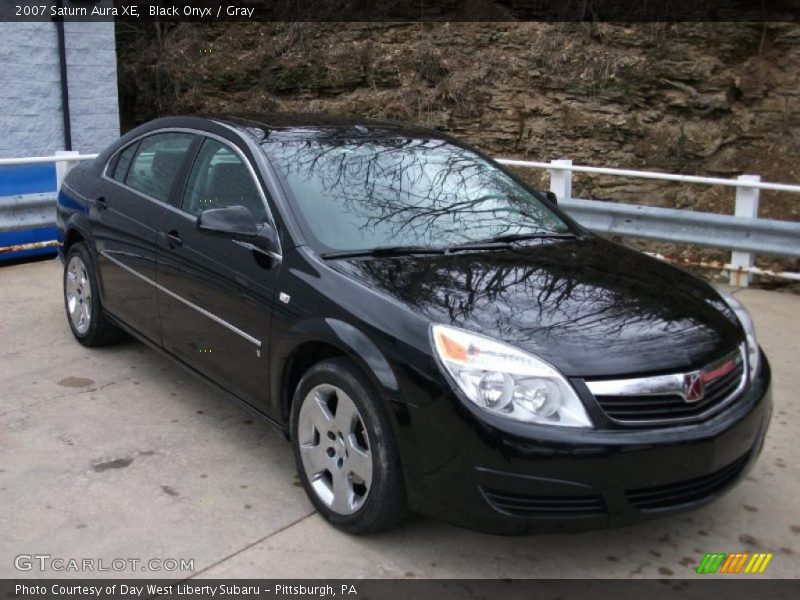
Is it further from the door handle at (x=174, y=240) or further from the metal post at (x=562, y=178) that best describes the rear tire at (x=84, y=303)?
the metal post at (x=562, y=178)

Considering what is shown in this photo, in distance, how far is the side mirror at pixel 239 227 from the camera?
13.3 feet

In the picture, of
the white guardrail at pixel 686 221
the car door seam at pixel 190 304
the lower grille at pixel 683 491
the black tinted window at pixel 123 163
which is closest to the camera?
the lower grille at pixel 683 491

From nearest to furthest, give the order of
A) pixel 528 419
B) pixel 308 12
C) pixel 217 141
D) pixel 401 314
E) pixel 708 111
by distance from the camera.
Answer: pixel 528 419
pixel 401 314
pixel 217 141
pixel 708 111
pixel 308 12

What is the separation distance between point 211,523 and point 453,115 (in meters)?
10.4

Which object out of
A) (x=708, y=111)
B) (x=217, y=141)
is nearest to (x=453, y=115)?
(x=708, y=111)

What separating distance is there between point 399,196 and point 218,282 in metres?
0.95

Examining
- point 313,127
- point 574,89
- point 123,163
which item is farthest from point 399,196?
point 574,89

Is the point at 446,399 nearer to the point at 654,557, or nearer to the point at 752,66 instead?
the point at 654,557

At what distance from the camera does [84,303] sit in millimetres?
5965

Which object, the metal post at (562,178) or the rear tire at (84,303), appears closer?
the rear tire at (84,303)

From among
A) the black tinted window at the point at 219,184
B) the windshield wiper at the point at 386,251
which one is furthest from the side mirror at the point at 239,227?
the windshield wiper at the point at 386,251

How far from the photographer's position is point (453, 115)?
530 inches

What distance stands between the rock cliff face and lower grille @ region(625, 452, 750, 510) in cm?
681

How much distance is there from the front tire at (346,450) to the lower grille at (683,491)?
0.88 meters
